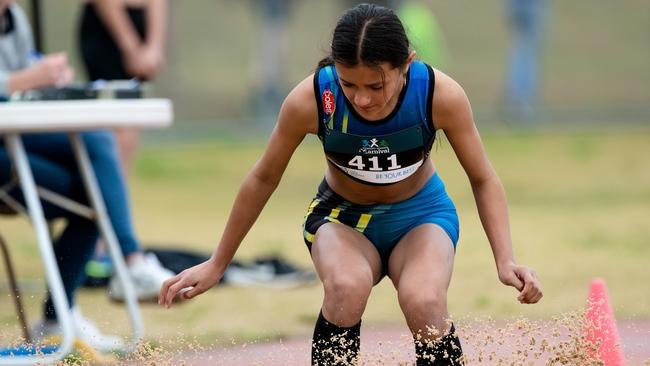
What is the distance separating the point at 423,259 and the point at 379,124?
46 centimetres

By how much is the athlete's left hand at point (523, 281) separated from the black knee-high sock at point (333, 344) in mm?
507

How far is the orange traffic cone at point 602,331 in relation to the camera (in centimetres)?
391

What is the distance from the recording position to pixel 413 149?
153 inches

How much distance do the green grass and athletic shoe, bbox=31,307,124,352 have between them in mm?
88

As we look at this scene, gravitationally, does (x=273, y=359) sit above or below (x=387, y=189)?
below

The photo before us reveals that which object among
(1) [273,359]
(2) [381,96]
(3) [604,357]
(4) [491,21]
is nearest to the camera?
(2) [381,96]

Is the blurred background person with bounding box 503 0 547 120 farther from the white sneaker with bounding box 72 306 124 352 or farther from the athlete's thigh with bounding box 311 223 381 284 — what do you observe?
the athlete's thigh with bounding box 311 223 381 284

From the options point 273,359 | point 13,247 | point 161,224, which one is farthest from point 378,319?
point 161,224

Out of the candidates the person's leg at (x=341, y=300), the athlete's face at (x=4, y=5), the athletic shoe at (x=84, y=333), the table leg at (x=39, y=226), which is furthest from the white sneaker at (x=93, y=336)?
the athlete's face at (x=4, y=5)

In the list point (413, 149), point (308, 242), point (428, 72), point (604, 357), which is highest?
point (428, 72)

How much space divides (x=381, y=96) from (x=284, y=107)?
35 centimetres

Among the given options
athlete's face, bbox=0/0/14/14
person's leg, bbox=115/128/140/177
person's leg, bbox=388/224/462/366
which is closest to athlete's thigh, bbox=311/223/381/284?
person's leg, bbox=388/224/462/366

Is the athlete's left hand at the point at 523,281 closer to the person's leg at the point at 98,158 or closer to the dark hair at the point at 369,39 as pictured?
the dark hair at the point at 369,39

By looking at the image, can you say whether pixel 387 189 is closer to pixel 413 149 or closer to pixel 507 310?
pixel 413 149
